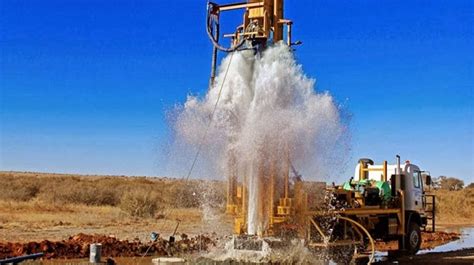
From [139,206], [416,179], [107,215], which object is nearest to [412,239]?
[416,179]

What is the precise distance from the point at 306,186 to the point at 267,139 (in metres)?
1.47

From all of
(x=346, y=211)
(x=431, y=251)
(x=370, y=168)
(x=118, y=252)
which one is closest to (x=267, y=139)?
(x=346, y=211)

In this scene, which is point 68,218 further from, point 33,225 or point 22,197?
point 22,197

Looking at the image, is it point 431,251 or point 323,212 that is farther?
point 431,251

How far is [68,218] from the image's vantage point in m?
29.5

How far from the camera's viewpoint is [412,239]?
2092 centimetres

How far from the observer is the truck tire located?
2076 centimetres

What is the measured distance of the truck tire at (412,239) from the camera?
68.1ft

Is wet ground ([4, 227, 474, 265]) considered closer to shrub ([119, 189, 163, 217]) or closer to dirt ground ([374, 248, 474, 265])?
dirt ground ([374, 248, 474, 265])

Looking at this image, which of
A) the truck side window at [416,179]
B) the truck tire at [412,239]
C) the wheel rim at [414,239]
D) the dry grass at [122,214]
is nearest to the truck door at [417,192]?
the truck side window at [416,179]

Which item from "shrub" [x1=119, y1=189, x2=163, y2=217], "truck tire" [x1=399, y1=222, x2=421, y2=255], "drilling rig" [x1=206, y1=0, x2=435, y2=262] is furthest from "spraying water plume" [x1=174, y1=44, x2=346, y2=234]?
"shrub" [x1=119, y1=189, x2=163, y2=217]

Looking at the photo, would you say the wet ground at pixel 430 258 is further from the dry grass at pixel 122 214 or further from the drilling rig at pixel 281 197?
the dry grass at pixel 122 214

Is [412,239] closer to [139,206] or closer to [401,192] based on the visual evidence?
[401,192]

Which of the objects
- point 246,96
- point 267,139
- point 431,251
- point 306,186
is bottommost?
point 431,251
